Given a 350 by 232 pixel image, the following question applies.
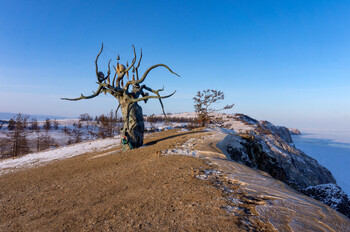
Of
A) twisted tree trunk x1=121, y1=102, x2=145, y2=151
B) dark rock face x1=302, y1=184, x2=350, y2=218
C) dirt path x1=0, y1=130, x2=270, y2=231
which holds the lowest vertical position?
dark rock face x1=302, y1=184, x2=350, y2=218

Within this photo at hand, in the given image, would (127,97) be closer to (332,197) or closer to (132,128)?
(132,128)

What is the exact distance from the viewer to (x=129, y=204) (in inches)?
121

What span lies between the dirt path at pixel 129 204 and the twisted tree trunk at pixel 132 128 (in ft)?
11.5

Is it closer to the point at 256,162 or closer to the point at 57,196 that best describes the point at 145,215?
the point at 57,196

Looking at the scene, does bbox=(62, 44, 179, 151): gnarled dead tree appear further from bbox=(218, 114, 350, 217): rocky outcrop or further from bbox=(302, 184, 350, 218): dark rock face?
bbox=(302, 184, 350, 218): dark rock face

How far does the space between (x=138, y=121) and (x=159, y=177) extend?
508cm

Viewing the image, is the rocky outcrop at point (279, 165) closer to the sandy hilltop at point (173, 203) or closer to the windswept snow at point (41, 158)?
the sandy hilltop at point (173, 203)

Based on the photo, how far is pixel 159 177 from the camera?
167 inches

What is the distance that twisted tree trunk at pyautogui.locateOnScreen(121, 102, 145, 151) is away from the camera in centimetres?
858

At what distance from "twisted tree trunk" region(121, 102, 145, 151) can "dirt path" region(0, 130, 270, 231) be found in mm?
3493

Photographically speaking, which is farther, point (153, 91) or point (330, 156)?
point (330, 156)

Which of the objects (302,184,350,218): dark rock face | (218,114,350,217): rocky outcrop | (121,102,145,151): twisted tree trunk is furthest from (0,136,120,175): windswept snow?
(302,184,350,218): dark rock face

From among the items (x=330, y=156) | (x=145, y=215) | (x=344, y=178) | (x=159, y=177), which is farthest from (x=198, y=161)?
(x=330, y=156)

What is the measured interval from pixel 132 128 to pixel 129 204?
19.5 ft
